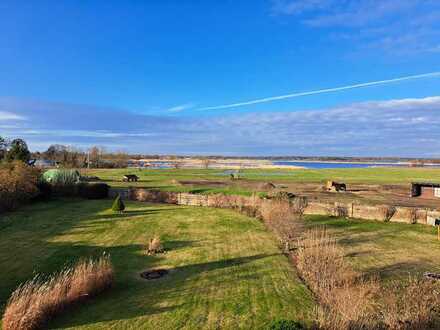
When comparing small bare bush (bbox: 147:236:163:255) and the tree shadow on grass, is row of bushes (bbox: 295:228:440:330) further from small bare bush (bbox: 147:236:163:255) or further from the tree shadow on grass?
small bare bush (bbox: 147:236:163:255)

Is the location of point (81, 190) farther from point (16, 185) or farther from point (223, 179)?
point (223, 179)

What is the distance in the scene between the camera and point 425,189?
39844 millimetres

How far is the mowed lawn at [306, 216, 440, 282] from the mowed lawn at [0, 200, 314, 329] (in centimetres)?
470

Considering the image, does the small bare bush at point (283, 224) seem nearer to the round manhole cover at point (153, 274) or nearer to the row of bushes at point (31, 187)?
the round manhole cover at point (153, 274)

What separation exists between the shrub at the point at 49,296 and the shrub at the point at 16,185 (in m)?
21.6

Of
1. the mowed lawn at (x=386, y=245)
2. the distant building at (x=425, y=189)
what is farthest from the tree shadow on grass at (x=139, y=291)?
the distant building at (x=425, y=189)

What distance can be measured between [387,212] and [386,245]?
7613mm

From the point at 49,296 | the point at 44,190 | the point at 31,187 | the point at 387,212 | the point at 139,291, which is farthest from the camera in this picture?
the point at 44,190

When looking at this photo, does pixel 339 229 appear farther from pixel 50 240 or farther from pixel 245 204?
pixel 50 240

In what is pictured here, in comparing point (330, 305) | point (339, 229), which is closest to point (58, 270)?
point (330, 305)

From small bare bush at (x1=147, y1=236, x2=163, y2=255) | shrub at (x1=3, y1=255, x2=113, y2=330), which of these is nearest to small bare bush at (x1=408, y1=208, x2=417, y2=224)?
small bare bush at (x1=147, y1=236, x2=163, y2=255)

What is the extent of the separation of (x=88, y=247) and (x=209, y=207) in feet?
54.6

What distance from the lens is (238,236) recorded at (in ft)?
72.8

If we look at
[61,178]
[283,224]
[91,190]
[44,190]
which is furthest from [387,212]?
[61,178]
